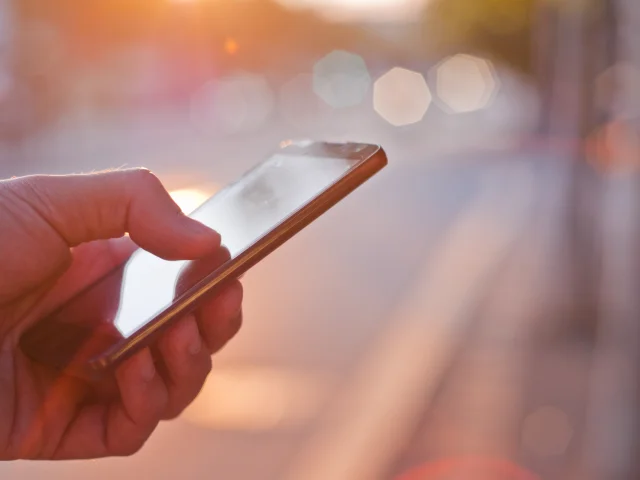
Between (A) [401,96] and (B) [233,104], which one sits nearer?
(B) [233,104]

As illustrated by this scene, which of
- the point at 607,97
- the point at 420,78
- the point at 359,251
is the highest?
the point at 607,97

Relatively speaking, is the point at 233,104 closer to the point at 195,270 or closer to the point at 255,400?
the point at 255,400

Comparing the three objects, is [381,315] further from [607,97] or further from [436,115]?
[436,115]

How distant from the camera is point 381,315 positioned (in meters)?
7.23

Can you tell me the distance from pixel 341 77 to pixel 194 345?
165ft

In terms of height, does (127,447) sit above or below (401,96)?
above

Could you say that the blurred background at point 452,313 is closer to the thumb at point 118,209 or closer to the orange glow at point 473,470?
the orange glow at point 473,470

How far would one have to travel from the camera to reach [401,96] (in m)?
45.4

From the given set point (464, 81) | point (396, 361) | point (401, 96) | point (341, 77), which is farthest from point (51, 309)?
point (341, 77)

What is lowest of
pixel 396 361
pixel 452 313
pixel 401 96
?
pixel 401 96

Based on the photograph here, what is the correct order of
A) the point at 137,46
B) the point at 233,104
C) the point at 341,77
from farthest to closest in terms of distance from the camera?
the point at 341,77
the point at 233,104
the point at 137,46

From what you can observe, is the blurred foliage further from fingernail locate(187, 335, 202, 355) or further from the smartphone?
fingernail locate(187, 335, 202, 355)

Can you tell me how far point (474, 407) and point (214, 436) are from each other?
4.61 feet

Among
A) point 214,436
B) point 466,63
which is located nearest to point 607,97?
point 214,436
